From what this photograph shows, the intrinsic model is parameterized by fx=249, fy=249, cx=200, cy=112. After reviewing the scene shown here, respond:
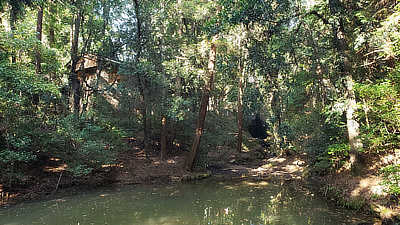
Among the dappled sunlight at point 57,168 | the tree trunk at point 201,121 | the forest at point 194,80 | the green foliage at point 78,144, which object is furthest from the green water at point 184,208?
the tree trunk at point 201,121

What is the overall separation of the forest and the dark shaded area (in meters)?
13.3

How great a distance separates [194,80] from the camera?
39.5ft

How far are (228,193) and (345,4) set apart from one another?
26.0ft

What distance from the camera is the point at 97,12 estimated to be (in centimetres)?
1341

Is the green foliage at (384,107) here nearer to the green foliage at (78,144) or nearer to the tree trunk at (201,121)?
the tree trunk at (201,121)

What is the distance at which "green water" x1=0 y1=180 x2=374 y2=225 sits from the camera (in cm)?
657

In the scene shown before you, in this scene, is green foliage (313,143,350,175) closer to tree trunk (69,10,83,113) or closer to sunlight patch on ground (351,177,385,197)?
sunlight patch on ground (351,177,385,197)

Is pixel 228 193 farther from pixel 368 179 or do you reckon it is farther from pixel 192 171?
pixel 368 179

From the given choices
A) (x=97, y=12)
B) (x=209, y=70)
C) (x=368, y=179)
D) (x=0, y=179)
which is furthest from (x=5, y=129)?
(x=368, y=179)

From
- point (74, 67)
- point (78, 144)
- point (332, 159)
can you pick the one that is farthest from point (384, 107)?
point (74, 67)

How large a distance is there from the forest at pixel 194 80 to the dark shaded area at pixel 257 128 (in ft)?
43.6

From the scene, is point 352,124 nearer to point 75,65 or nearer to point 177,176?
point 177,176

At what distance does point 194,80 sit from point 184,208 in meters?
6.24


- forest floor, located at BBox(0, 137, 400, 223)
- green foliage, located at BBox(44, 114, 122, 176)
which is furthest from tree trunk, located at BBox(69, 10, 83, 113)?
forest floor, located at BBox(0, 137, 400, 223)
